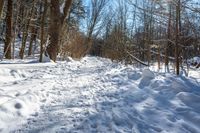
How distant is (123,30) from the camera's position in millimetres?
26953

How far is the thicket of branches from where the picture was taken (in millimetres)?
11648

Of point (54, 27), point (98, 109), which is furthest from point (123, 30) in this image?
point (98, 109)

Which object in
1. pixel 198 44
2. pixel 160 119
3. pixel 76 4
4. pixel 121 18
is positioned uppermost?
pixel 76 4

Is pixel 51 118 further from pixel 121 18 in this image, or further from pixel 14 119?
pixel 121 18

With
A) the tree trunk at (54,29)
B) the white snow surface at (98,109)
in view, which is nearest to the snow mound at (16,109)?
the white snow surface at (98,109)

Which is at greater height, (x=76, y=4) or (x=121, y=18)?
(x=76, y=4)

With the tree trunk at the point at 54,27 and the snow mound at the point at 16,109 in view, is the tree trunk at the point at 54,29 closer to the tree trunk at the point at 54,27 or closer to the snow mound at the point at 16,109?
the tree trunk at the point at 54,27

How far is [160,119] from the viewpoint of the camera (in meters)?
5.20

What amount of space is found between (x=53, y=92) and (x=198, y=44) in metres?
6.39

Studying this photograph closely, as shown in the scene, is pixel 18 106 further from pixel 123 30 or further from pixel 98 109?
pixel 123 30

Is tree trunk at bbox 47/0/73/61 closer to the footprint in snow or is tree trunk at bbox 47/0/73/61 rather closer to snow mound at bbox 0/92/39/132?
snow mound at bbox 0/92/39/132

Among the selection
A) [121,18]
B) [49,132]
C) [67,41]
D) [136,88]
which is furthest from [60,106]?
[121,18]

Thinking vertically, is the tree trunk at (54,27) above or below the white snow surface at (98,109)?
above

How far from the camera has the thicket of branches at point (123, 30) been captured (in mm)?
11648
